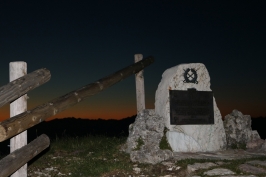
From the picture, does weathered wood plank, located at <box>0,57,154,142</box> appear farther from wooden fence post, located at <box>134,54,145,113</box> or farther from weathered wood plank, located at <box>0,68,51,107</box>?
wooden fence post, located at <box>134,54,145,113</box>

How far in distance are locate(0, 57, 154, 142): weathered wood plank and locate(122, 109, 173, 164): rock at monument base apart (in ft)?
4.68

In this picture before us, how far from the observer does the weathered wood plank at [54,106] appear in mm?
7081

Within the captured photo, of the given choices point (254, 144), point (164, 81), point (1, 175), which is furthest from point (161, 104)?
point (1, 175)

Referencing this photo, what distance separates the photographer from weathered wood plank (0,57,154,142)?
7081 millimetres

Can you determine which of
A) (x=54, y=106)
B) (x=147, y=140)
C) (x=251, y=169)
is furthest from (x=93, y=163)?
(x=251, y=169)

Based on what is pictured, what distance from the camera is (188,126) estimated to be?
11.5 meters

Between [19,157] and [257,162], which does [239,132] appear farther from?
[19,157]

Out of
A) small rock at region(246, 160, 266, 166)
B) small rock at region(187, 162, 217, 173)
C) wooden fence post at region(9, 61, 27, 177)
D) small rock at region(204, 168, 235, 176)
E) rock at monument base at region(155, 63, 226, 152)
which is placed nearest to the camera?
wooden fence post at region(9, 61, 27, 177)

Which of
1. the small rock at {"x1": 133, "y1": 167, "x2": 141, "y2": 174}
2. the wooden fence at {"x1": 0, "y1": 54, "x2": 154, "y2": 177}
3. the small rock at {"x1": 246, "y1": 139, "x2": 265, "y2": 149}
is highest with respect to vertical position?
the wooden fence at {"x1": 0, "y1": 54, "x2": 154, "y2": 177}

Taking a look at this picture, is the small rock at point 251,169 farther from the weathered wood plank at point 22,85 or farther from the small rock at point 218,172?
A: the weathered wood plank at point 22,85

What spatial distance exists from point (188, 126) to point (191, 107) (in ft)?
1.95

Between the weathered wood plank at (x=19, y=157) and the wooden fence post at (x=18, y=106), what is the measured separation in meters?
0.21

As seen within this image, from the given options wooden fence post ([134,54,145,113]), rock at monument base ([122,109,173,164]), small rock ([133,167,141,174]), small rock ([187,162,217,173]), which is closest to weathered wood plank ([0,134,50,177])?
Answer: small rock ([133,167,141,174])

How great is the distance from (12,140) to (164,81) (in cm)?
531
